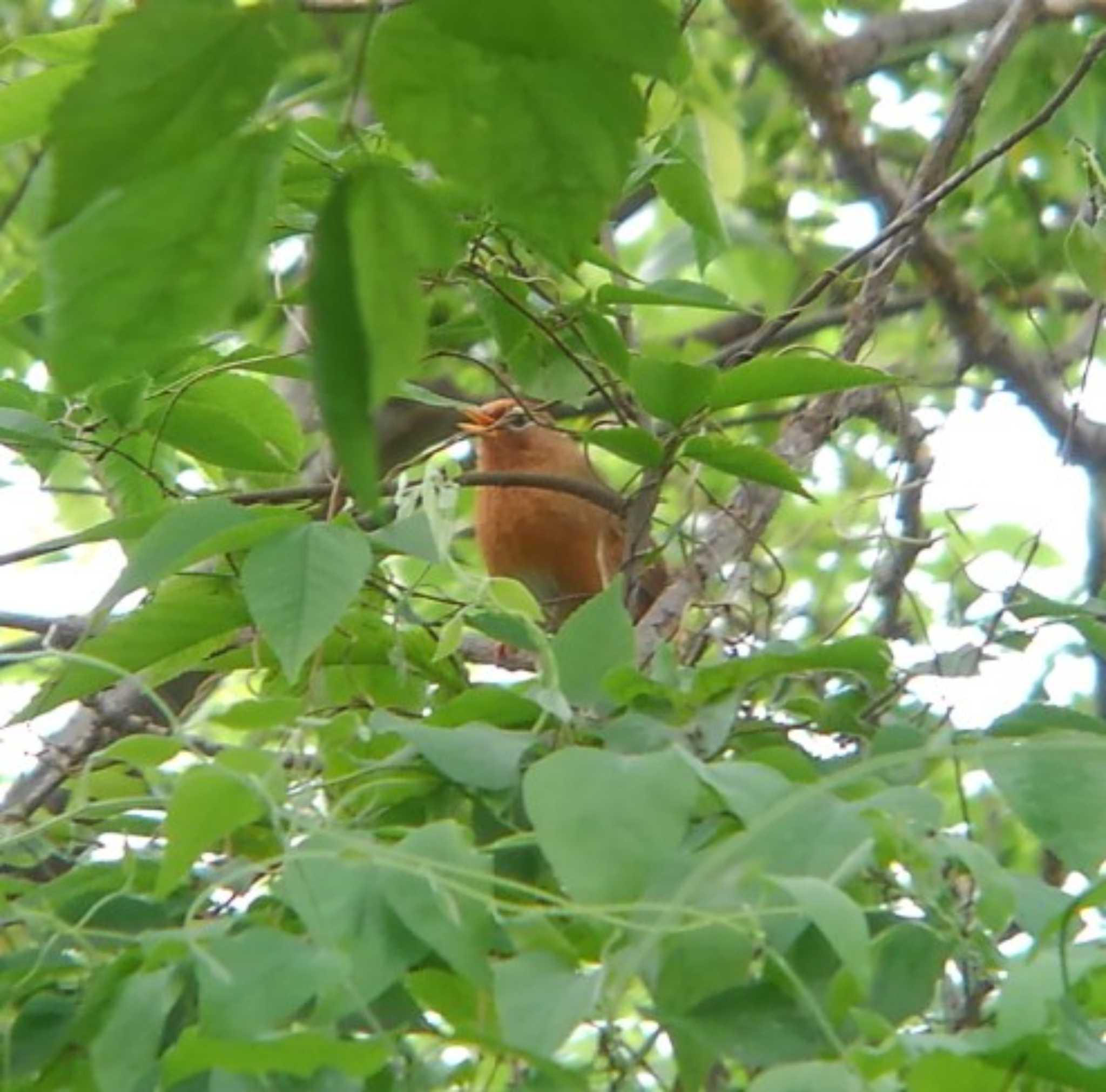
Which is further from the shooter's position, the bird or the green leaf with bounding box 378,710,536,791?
the bird

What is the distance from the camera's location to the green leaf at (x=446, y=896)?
31.5 inches

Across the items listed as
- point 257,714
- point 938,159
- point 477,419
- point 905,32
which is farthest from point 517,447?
point 257,714

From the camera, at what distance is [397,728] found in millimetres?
957

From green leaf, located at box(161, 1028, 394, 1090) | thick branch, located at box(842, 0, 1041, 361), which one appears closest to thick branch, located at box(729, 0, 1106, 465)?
thick branch, located at box(842, 0, 1041, 361)

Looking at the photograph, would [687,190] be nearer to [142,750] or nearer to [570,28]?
[142,750]

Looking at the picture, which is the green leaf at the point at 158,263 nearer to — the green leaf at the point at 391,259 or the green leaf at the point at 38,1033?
the green leaf at the point at 391,259

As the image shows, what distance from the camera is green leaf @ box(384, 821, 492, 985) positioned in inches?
31.5

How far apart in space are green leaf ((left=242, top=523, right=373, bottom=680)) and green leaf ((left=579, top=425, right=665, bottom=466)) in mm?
273

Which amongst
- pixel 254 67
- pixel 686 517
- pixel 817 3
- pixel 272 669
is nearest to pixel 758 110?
pixel 817 3

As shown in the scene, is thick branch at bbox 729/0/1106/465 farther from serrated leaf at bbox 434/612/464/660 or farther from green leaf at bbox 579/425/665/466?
serrated leaf at bbox 434/612/464/660

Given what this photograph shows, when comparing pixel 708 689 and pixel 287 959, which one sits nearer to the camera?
pixel 287 959

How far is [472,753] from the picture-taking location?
3.09ft

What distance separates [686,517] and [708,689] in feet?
1.63

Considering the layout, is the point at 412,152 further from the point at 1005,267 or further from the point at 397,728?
the point at 1005,267
